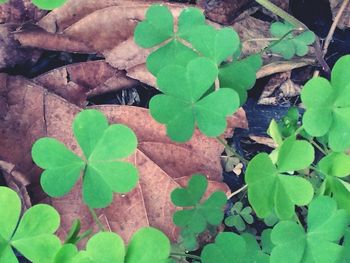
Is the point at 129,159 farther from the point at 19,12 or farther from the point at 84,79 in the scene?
the point at 19,12

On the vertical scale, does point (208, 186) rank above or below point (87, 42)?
below

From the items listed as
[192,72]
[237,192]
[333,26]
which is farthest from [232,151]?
[333,26]

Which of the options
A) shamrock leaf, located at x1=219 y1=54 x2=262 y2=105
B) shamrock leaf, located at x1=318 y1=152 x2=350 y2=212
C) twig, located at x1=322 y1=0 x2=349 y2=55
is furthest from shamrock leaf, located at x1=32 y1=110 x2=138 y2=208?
twig, located at x1=322 y1=0 x2=349 y2=55

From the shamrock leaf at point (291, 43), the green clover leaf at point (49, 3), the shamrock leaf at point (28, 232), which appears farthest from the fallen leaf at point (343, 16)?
the shamrock leaf at point (28, 232)

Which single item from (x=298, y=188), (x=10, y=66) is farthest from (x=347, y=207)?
(x=10, y=66)

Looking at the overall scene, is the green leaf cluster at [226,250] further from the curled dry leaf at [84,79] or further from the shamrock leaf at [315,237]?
the curled dry leaf at [84,79]

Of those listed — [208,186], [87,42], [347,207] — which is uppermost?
[87,42]

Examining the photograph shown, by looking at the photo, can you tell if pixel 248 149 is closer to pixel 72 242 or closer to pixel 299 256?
Result: pixel 299 256
